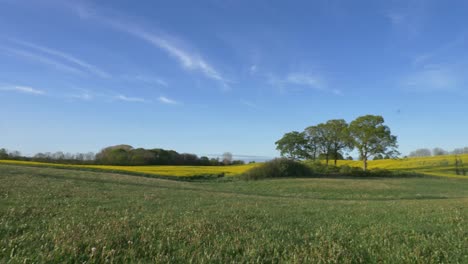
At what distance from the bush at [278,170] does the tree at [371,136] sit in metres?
17.9

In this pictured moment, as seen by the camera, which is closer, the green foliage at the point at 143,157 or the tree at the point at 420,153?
the green foliage at the point at 143,157

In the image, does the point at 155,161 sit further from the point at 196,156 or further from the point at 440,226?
the point at 440,226

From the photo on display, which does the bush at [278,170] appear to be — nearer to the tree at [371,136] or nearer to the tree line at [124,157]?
the tree at [371,136]

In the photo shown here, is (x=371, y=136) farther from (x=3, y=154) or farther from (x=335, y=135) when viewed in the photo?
(x=3, y=154)

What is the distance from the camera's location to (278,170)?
1871 inches

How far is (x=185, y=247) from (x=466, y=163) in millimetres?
88645

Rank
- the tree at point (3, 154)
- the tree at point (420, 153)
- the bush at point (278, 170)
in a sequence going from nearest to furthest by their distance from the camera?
the bush at point (278, 170) < the tree at point (3, 154) < the tree at point (420, 153)

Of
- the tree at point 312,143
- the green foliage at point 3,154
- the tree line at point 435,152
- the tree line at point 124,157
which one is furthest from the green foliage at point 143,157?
the tree line at point 435,152

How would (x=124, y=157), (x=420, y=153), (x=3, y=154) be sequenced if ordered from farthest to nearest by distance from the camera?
(x=420, y=153) → (x=124, y=157) → (x=3, y=154)

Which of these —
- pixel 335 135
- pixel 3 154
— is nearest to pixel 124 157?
pixel 3 154

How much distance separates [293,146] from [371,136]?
1923 cm

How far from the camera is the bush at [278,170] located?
152 ft

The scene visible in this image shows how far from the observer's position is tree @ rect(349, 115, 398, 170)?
5806 cm

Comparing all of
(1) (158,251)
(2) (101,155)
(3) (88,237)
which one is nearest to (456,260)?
(1) (158,251)
